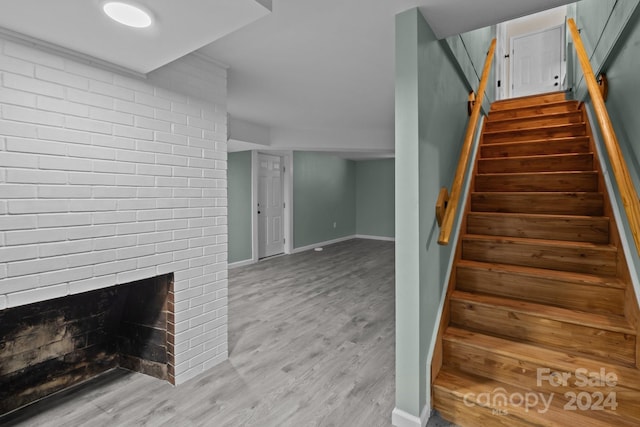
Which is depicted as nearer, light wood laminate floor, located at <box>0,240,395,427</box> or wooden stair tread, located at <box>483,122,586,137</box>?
light wood laminate floor, located at <box>0,240,395,427</box>

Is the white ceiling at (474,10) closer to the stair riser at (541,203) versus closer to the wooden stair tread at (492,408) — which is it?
the stair riser at (541,203)

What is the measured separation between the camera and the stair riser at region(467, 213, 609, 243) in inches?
86.3

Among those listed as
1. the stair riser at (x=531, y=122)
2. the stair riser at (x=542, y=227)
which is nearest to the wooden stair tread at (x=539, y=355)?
the stair riser at (x=542, y=227)

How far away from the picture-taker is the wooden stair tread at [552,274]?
187 centimetres

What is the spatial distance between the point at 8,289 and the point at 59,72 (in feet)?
3.44

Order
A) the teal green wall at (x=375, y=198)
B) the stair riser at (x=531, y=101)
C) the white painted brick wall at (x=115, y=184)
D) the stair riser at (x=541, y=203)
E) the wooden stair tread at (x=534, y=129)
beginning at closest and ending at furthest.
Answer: the white painted brick wall at (x=115, y=184) → the stair riser at (x=541, y=203) → the wooden stair tread at (x=534, y=129) → the stair riser at (x=531, y=101) → the teal green wall at (x=375, y=198)

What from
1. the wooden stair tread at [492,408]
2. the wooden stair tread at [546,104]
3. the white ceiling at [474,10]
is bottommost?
the wooden stair tread at [492,408]

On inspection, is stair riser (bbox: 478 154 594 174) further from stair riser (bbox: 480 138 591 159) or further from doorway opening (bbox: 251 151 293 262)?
doorway opening (bbox: 251 151 293 262)

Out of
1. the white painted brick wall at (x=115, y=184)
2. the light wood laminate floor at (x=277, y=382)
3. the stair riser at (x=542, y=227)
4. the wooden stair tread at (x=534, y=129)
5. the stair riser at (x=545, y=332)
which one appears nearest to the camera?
the white painted brick wall at (x=115, y=184)

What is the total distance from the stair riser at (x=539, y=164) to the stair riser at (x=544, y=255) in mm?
1026

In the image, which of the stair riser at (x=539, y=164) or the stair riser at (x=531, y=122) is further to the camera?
the stair riser at (x=531, y=122)

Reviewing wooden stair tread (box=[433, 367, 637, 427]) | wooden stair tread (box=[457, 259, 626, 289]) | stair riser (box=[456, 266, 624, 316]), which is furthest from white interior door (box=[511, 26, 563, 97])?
wooden stair tread (box=[433, 367, 637, 427])

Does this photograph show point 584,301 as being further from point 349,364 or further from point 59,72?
point 59,72

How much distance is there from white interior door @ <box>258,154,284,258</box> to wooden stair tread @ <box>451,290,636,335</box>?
437 centimetres
